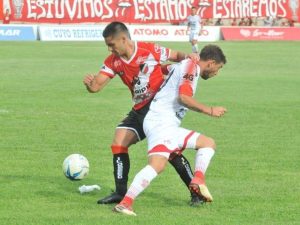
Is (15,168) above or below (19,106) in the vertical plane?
above

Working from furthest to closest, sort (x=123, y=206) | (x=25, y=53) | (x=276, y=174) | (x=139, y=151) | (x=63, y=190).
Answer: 1. (x=25, y=53)
2. (x=139, y=151)
3. (x=276, y=174)
4. (x=63, y=190)
5. (x=123, y=206)

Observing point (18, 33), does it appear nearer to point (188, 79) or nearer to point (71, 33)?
point (71, 33)

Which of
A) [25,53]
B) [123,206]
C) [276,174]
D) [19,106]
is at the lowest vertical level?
[25,53]

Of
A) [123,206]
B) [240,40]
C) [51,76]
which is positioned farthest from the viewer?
[240,40]

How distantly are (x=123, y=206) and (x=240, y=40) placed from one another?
43051 millimetres

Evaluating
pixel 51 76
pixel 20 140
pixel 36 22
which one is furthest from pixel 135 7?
pixel 20 140

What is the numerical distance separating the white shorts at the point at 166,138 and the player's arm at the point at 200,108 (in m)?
0.36

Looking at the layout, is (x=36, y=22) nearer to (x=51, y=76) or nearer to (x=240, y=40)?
(x=240, y=40)

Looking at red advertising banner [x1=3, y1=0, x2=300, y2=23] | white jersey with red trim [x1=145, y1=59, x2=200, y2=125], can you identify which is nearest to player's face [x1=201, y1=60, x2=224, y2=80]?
white jersey with red trim [x1=145, y1=59, x2=200, y2=125]

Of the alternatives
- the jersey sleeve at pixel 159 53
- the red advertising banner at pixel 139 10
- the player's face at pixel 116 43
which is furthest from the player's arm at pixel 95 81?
the red advertising banner at pixel 139 10

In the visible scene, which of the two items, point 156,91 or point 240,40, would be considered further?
point 240,40

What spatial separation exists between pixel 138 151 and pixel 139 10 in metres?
41.6

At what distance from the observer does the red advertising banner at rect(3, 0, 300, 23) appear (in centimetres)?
5325

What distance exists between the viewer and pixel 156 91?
962cm
